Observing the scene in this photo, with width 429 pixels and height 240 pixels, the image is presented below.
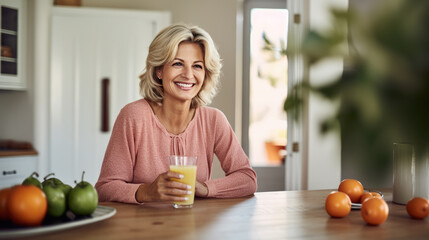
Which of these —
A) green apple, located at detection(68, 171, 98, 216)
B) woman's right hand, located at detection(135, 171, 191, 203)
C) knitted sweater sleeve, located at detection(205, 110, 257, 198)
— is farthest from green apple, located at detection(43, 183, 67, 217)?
knitted sweater sleeve, located at detection(205, 110, 257, 198)

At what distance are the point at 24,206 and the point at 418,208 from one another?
1.07m

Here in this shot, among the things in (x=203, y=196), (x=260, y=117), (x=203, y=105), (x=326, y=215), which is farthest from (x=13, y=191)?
(x=260, y=117)

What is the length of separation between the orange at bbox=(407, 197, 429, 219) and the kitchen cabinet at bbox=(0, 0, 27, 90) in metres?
3.21

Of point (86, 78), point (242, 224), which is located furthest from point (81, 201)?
point (86, 78)

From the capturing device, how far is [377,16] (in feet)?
0.88

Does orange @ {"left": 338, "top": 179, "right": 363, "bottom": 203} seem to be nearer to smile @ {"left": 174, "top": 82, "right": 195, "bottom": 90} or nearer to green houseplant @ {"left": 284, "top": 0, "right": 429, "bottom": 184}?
smile @ {"left": 174, "top": 82, "right": 195, "bottom": 90}

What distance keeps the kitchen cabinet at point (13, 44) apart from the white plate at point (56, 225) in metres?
2.78

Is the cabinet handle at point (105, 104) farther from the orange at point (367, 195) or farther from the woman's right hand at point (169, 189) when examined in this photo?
the orange at point (367, 195)

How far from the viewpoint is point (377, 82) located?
277 millimetres

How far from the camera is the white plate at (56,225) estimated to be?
3.11ft

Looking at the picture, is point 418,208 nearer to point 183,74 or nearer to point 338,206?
point 338,206

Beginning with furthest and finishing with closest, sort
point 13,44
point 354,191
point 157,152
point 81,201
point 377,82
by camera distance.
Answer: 1. point 13,44
2. point 157,152
3. point 354,191
4. point 81,201
5. point 377,82

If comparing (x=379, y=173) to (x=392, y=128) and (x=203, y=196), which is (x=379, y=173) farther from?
(x=203, y=196)

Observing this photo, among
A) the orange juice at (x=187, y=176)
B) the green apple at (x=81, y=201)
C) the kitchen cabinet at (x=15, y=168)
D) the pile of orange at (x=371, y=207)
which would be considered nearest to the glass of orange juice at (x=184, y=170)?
the orange juice at (x=187, y=176)
